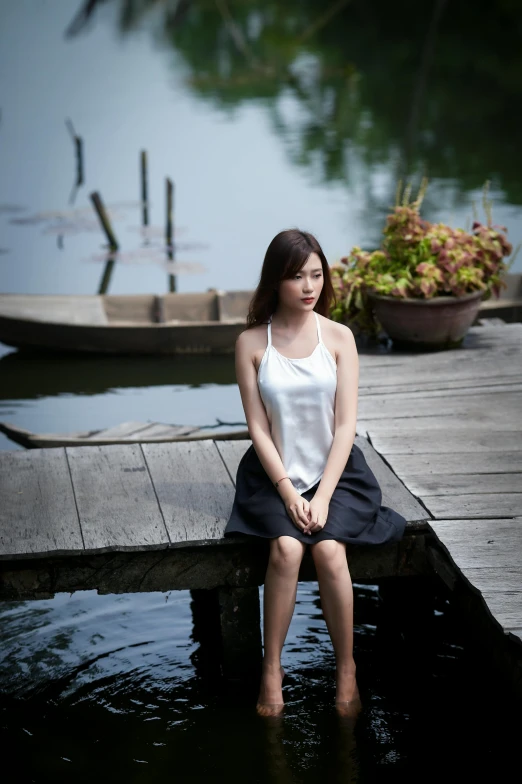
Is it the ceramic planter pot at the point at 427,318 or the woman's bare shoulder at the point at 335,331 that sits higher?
the woman's bare shoulder at the point at 335,331

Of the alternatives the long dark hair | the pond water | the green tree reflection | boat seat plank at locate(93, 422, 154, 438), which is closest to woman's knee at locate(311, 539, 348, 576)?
the pond water

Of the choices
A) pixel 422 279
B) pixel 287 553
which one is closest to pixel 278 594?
pixel 287 553

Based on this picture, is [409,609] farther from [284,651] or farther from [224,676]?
[224,676]

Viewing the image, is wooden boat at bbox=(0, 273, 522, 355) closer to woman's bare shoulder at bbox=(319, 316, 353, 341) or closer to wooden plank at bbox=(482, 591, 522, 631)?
woman's bare shoulder at bbox=(319, 316, 353, 341)

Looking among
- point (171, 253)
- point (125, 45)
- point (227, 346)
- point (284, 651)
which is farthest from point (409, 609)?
point (125, 45)

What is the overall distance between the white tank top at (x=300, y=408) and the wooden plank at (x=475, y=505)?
1.75 feet

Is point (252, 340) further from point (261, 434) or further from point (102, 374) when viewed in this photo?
point (102, 374)

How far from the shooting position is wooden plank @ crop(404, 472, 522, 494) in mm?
4238

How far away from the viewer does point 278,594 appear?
3629 millimetres

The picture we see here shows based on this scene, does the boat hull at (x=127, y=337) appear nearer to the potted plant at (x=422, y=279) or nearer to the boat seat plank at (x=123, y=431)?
the boat seat plank at (x=123, y=431)

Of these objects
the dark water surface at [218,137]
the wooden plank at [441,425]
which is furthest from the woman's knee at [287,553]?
the dark water surface at [218,137]

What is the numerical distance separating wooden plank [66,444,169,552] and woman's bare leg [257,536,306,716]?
16.8 inches

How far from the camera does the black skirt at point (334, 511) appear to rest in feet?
12.1

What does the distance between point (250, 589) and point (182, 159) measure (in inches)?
727
